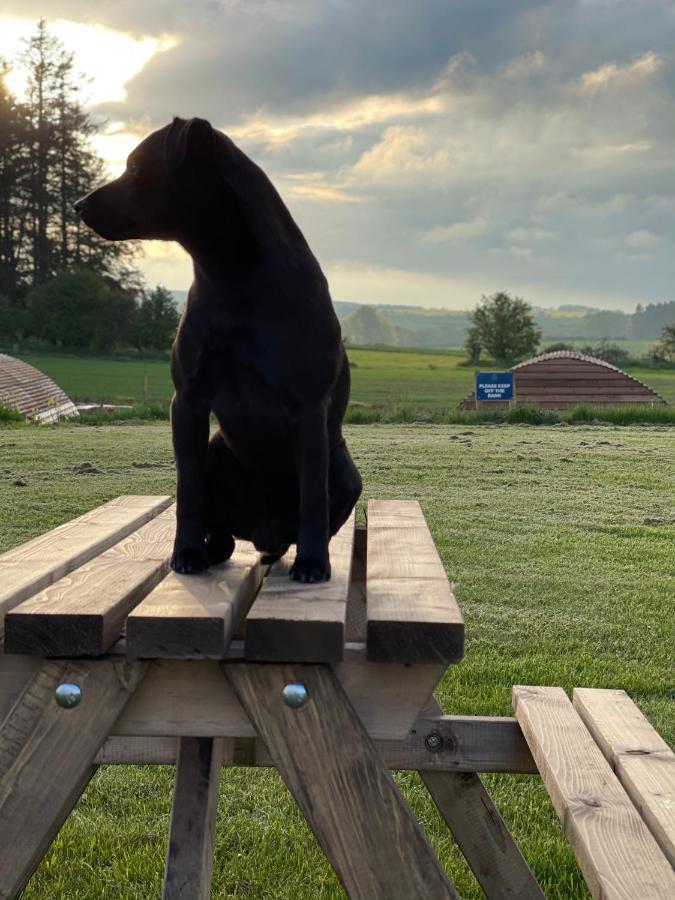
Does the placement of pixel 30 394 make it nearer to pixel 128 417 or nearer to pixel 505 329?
pixel 128 417

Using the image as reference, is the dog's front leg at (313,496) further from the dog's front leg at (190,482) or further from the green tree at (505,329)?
the green tree at (505,329)

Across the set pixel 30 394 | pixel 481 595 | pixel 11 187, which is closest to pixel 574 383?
pixel 30 394

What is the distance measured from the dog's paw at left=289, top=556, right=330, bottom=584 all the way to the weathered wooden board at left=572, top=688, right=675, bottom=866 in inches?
33.5

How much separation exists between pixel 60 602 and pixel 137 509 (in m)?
1.44

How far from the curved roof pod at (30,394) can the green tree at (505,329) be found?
4127 centimetres

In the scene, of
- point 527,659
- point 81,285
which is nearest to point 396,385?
point 81,285

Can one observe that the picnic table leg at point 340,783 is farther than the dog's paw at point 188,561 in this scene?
No

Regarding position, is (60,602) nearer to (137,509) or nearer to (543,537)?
(137,509)

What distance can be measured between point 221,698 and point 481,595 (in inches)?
146

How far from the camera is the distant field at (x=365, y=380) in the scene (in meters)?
26.2

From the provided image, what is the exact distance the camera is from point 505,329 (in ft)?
191

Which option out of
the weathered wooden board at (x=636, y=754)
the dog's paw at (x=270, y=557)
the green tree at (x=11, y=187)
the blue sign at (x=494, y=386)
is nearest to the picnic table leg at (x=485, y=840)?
the weathered wooden board at (x=636, y=754)

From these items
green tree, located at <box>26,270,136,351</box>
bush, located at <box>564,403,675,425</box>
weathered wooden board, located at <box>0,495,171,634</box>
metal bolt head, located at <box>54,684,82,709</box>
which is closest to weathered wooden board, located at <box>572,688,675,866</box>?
metal bolt head, located at <box>54,684,82,709</box>

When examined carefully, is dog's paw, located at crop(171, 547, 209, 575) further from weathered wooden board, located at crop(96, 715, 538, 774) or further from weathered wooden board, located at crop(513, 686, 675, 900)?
weathered wooden board, located at crop(513, 686, 675, 900)
